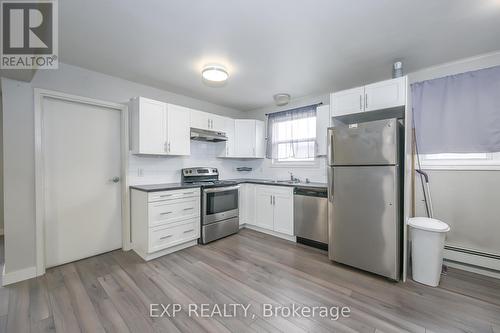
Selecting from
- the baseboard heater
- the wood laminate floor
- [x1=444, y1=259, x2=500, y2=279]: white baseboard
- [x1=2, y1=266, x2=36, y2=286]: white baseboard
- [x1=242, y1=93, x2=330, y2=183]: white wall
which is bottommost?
the wood laminate floor

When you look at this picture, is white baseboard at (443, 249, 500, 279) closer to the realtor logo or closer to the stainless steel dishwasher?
the stainless steel dishwasher

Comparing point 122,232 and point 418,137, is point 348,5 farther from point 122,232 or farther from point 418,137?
point 122,232

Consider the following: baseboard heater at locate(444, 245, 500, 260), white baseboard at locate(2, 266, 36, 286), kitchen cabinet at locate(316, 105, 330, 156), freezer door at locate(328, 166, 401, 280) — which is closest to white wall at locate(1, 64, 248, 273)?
white baseboard at locate(2, 266, 36, 286)

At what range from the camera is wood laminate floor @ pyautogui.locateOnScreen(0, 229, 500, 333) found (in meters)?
1.60

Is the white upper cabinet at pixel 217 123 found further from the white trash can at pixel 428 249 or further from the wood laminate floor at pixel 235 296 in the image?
the white trash can at pixel 428 249

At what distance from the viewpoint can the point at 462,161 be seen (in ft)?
8.19

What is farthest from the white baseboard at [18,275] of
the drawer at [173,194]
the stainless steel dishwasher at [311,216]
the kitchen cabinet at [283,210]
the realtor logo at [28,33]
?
the stainless steel dishwasher at [311,216]

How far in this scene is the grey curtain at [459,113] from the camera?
7.47 ft

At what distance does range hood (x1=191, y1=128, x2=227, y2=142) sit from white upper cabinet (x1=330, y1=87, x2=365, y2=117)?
6.69ft


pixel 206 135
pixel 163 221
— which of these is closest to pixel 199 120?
pixel 206 135

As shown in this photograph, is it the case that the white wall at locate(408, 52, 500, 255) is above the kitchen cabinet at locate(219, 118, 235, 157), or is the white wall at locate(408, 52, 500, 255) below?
below

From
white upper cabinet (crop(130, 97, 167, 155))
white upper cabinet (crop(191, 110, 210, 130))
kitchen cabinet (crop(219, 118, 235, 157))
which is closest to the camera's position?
white upper cabinet (crop(130, 97, 167, 155))

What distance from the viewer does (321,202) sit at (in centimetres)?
299

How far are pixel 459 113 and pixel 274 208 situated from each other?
2756mm
